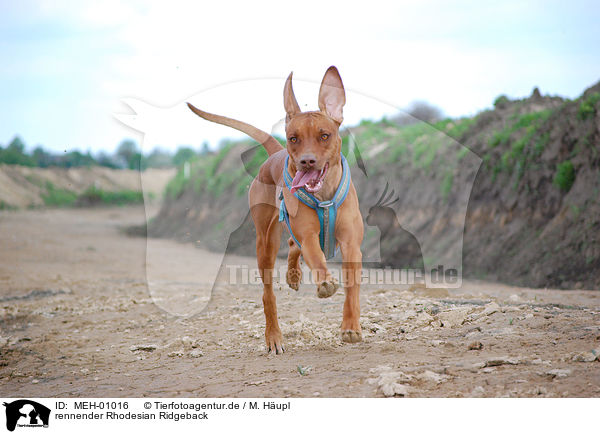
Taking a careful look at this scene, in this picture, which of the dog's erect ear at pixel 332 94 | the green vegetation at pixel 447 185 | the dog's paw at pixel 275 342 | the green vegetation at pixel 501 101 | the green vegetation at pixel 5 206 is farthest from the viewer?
the green vegetation at pixel 5 206

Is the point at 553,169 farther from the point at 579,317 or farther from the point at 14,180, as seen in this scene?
the point at 14,180

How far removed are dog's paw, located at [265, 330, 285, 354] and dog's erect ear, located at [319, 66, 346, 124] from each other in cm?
208

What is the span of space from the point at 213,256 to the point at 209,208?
125 inches

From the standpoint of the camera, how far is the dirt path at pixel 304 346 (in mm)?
4227

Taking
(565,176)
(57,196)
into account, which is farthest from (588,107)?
(57,196)

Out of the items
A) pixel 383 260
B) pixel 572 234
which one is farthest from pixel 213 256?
pixel 572 234

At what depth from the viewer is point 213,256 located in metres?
16.8

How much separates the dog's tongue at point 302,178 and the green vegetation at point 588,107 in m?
7.72

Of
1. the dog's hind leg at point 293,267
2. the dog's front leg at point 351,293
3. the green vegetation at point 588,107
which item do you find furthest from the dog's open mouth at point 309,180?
the green vegetation at point 588,107

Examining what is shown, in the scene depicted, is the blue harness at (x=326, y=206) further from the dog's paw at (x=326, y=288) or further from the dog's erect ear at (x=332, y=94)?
the dog's paw at (x=326, y=288)

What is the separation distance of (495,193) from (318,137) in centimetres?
826
